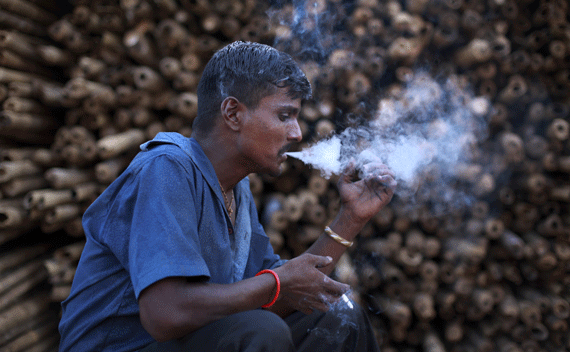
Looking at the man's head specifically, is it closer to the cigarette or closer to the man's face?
the man's face

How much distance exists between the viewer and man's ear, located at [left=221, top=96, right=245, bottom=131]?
1.56 metres

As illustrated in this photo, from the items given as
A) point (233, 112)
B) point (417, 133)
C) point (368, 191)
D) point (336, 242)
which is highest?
point (233, 112)

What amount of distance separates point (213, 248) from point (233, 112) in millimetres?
536

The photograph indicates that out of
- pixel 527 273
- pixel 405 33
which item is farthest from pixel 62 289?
pixel 527 273

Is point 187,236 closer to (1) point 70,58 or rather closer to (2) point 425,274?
(2) point 425,274

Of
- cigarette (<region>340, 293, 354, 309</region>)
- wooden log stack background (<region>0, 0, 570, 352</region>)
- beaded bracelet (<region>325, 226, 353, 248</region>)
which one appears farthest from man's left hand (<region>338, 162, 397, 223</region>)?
wooden log stack background (<region>0, 0, 570, 352</region>)

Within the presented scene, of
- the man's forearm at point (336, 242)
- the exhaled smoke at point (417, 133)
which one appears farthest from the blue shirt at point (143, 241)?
the exhaled smoke at point (417, 133)

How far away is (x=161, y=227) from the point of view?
1179 millimetres

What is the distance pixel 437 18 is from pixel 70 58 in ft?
8.43

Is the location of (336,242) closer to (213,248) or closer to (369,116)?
(213,248)

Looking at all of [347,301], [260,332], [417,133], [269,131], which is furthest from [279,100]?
[417,133]

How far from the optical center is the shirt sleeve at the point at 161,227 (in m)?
1.14

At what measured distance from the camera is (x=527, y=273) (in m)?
2.59

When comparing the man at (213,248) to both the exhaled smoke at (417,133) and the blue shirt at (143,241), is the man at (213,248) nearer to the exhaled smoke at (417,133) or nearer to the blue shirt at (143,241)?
the blue shirt at (143,241)
